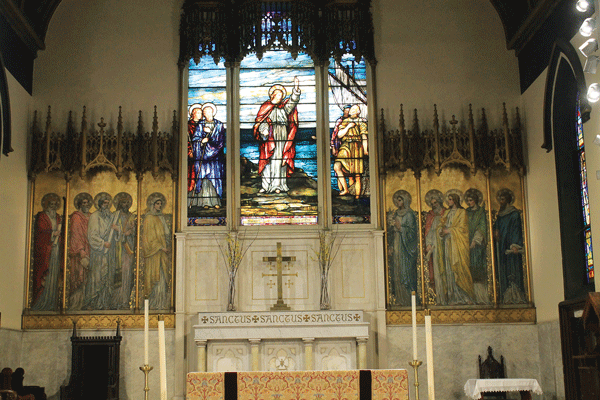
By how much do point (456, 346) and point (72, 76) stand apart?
28.0 ft

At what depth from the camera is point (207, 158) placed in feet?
48.5

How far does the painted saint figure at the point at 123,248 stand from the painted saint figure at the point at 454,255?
5.46 metres

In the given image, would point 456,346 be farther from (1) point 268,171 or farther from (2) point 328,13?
(2) point 328,13

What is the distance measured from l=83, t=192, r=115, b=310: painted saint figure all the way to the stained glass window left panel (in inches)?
58.0

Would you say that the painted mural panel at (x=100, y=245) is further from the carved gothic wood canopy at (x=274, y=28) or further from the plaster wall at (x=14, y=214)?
the carved gothic wood canopy at (x=274, y=28)

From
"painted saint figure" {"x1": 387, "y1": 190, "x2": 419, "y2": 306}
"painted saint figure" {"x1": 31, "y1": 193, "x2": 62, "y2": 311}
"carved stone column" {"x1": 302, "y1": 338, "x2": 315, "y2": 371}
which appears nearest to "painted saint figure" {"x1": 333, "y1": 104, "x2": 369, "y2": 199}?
"painted saint figure" {"x1": 387, "y1": 190, "x2": 419, "y2": 306}

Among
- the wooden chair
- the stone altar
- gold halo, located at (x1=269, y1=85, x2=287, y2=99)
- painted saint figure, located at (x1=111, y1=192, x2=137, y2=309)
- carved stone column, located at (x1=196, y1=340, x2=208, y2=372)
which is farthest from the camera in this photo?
gold halo, located at (x1=269, y1=85, x2=287, y2=99)

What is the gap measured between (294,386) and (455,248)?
7.75 meters

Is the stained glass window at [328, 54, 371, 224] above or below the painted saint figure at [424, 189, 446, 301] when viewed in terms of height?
above

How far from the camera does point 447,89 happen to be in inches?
591

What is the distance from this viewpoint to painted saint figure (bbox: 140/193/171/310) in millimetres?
14062

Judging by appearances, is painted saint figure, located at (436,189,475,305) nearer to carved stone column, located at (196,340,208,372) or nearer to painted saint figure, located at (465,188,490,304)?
painted saint figure, located at (465,188,490,304)

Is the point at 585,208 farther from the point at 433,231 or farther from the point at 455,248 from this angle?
the point at 433,231

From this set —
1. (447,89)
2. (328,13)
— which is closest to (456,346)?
(447,89)
